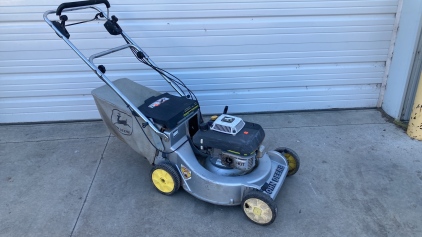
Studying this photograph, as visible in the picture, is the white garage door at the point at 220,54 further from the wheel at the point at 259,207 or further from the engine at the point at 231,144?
the wheel at the point at 259,207

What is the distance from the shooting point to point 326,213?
8.41 feet

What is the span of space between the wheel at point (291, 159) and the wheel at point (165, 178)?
0.93 meters

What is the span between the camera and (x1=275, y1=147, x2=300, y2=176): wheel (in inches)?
113

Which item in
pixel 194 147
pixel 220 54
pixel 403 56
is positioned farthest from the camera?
pixel 220 54

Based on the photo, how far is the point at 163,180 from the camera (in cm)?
271

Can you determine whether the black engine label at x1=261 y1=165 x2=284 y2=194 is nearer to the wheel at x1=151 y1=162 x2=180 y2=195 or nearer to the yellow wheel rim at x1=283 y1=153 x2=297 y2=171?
the yellow wheel rim at x1=283 y1=153 x2=297 y2=171

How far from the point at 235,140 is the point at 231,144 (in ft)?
0.14

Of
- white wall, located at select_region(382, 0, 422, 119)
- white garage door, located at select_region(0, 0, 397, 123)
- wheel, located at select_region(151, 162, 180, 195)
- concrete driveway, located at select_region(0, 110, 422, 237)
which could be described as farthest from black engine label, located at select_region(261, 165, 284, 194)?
white wall, located at select_region(382, 0, 422, 119)

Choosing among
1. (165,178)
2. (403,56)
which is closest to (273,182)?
(165,178)

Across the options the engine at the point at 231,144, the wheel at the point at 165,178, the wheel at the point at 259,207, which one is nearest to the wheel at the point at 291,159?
the engine at the point at 231,144

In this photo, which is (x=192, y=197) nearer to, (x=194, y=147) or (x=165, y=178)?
(x=165, y=178)

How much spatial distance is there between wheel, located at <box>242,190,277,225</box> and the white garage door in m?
1.93

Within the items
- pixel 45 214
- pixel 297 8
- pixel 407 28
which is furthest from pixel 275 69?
pixel 45 214

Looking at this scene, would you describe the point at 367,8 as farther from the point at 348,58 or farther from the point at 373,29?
the point at 348,58
